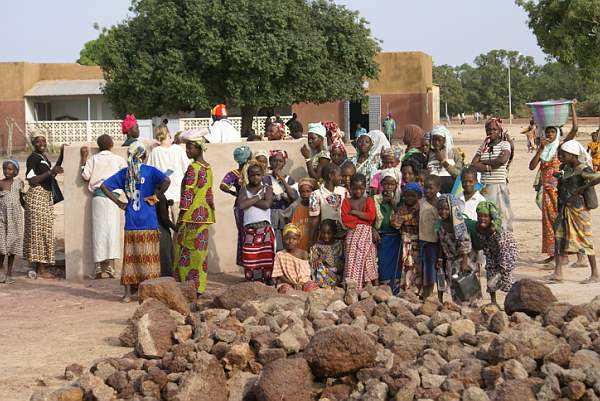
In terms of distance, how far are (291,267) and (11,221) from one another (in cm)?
355

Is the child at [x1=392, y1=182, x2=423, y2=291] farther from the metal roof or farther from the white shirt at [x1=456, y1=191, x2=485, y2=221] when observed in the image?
the metal roof

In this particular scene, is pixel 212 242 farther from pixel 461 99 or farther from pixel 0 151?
pixel 461 99

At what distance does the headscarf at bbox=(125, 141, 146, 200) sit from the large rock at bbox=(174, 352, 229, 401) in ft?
10.9

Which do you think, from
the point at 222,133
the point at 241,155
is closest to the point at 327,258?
the point at 241,155

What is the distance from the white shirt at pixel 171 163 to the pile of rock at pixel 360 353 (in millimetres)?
3021

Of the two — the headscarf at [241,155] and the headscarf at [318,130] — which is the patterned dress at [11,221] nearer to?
the headscarf at [241,155]

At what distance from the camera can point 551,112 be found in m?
10.5

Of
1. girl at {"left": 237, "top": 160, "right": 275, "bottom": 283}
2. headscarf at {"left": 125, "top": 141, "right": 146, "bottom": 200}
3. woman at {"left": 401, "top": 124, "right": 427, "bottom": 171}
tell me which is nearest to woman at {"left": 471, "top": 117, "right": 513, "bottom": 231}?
woman at {"left": 401, "top": 124, "right": 427, "bottom": 171}

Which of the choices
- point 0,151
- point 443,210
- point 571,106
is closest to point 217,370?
point 443,210

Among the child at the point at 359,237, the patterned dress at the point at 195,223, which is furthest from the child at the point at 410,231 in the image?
the patterned dress at the point at 195,223

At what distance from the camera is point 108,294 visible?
31.8 feet

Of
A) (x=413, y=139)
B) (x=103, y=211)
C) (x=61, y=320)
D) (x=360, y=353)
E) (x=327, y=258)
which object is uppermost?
(x=413, y=139)

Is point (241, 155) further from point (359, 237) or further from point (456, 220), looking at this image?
point (456, 220)

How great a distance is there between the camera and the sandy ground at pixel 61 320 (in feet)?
22.3
